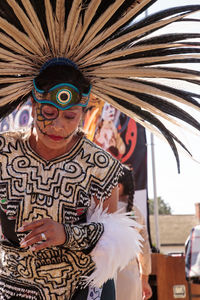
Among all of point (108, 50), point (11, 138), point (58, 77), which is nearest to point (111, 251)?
point (11, 138)

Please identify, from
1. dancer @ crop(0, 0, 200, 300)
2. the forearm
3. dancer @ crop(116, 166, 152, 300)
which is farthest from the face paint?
dancer @ crop(116, 166, 152, 300)

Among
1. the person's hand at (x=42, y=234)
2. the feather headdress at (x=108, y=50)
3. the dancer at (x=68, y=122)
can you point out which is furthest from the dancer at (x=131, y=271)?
the person's hand at (x=42, y=234)

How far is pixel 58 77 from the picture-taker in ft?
7.93

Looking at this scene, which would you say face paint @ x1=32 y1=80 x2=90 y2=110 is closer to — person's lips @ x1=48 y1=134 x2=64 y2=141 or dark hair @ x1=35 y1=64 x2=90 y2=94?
dark hair @ x1=35 y1=64 x2=90 y2=94

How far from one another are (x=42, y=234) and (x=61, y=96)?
2.39ft

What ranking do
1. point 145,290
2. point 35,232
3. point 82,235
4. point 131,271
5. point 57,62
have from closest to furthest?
1. point 35,232
2. point 82,235
3. point 57,62
4. point 131,271
5. point 145,290

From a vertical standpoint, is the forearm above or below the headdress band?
below

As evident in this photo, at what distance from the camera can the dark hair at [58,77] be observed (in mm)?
2416

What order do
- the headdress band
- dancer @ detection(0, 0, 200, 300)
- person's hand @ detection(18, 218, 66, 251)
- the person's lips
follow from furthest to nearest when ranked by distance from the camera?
the headdress band → the person's lips → dancer @ detection(0, 0, 200, 300) → person's hand @ detection(18, 218, 66, 251)

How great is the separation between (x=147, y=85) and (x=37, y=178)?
0.82 meters

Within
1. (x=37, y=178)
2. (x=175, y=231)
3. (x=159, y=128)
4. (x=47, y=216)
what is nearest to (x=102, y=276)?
(x=47, y=216)

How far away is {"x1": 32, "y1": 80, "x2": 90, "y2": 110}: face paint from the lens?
7.82 feet

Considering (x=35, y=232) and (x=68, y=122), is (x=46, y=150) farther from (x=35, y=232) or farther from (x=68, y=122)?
(x=35, y=232)

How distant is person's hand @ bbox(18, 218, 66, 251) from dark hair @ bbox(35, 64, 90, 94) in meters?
0.72
